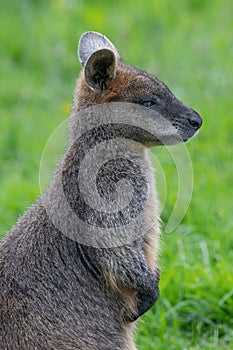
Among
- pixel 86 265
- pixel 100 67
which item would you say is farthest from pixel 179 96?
pixel 86 265

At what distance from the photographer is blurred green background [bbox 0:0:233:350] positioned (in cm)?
541

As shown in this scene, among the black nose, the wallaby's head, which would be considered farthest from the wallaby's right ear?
the black nose

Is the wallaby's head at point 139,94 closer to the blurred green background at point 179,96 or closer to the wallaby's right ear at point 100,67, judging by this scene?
the wallaby's right ear at point 100,67

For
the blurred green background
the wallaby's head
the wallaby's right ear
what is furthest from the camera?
the blurred green background

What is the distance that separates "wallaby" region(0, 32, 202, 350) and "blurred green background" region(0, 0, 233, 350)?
1.94 ft

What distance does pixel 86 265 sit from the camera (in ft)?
14.7

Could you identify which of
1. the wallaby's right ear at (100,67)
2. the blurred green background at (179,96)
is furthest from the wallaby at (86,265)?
the blurred green background at (179,96)

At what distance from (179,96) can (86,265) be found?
4.25 meters

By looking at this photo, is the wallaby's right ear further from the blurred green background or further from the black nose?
the blurred green background

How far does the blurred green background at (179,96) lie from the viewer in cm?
541

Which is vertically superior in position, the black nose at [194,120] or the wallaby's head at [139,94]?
the wallaby's head at [139,94]

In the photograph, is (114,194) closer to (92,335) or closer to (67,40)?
(92,335)

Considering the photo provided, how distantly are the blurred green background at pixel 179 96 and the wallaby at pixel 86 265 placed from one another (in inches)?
23.2

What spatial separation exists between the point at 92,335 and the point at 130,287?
0.32m
